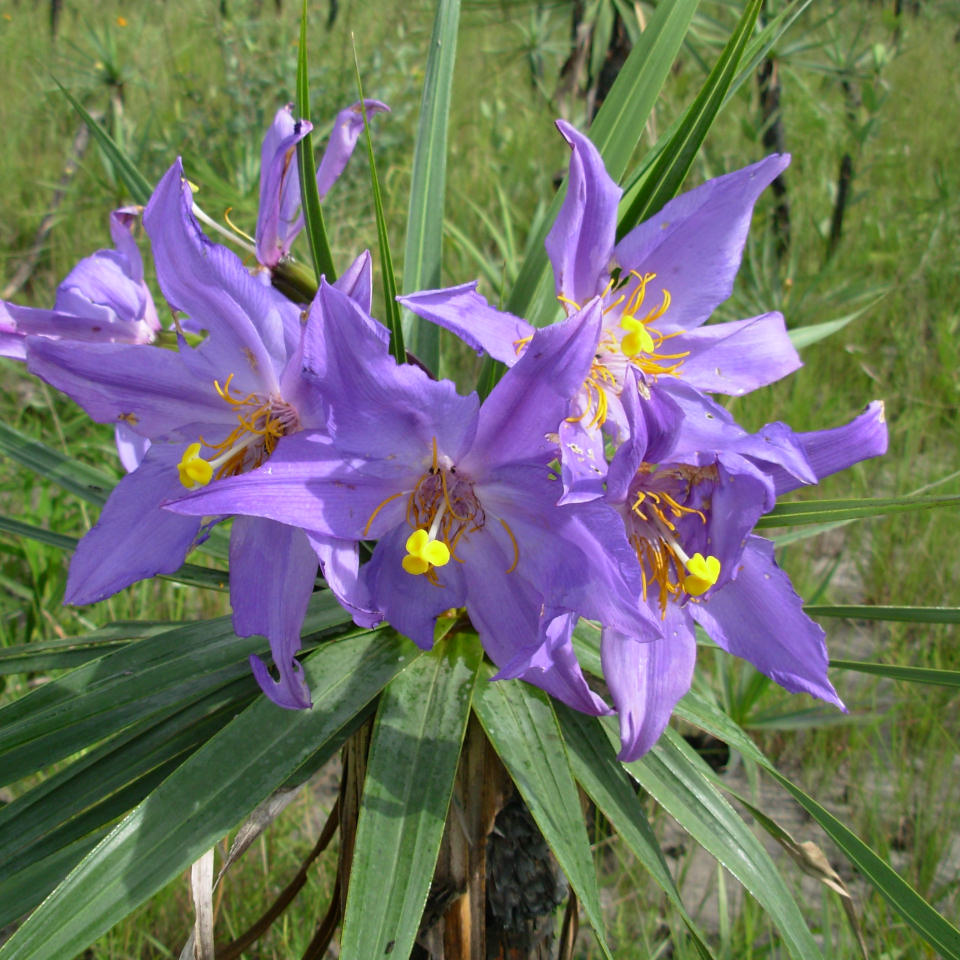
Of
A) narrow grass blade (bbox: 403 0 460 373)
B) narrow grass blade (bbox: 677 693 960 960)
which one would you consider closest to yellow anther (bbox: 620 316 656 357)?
narrow grass blade (bbox: 403 0 460 373)

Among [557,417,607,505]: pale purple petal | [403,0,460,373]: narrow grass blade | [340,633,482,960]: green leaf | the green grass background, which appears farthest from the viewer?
the green grass background

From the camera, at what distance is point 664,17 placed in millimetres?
1098

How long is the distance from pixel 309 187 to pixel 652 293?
0.39 meters

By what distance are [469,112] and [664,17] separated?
140 inches

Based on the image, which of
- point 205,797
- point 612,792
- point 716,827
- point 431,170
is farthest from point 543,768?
point 431,170

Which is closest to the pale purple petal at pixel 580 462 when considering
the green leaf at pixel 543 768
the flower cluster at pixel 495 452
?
the flower cluster at pixel 495 452

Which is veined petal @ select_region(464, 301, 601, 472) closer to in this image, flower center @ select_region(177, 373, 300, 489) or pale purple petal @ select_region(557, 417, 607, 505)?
pale purple petal @ select_region(557, 417, 607, 505)

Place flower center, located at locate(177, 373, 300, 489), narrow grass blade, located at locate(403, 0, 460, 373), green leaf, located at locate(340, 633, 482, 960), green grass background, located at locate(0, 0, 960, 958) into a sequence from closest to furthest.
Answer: green leaf, located at locate(340, 633, 482, 960) → flower center, located at locate(177, 373, 300, 489) → narrow grass blade, located at locate(403, 0, 460, 373) → green grass background, located at locate(0, 0, 960, 958)

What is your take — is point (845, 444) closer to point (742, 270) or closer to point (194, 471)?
point (194, 471)

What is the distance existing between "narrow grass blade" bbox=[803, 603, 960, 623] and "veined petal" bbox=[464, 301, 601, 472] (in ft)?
1.45

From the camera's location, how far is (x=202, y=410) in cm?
91

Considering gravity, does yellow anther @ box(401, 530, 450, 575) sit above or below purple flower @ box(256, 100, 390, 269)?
below

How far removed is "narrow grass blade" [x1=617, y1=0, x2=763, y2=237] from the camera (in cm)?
96

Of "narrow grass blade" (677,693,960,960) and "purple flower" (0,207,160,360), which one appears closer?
"narrow grass blade" (677,693,960,960)
